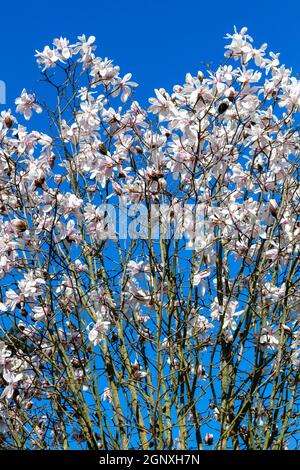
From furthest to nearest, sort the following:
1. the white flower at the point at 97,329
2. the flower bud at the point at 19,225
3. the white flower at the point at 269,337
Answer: the white flower at the point at 269,337
the flower bud at the point at 19,225
the white flower at the point at 97,329

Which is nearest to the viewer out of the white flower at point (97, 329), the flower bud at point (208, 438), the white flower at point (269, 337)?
the white flower at point (97, 329)

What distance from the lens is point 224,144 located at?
480 centimetres

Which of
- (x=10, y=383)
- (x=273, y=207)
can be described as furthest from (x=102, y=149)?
(x=10, y=383)

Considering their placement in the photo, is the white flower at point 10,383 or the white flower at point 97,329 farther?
the white flower at point 10,383

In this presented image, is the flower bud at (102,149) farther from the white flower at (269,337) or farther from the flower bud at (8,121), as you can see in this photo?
the white flower at (269,337)

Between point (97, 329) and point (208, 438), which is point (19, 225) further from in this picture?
point (208, 438)

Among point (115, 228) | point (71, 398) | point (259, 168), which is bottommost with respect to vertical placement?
point (71, 398)

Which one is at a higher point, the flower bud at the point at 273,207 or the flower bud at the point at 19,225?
the flower bud at the point at 19,225

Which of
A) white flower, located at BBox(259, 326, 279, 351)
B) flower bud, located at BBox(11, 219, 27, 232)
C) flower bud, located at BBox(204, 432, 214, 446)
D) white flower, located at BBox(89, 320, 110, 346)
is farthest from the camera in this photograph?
flower bud, located at BBox(204, 432, 214, 446)

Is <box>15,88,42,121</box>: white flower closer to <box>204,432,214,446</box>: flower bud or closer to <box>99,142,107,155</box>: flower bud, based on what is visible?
<box>99,142,107,155</box>: flower bud

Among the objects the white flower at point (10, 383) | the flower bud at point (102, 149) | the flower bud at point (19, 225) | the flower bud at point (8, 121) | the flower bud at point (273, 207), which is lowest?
→ the white flower at point (10, 383)

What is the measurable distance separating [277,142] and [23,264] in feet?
5.99
